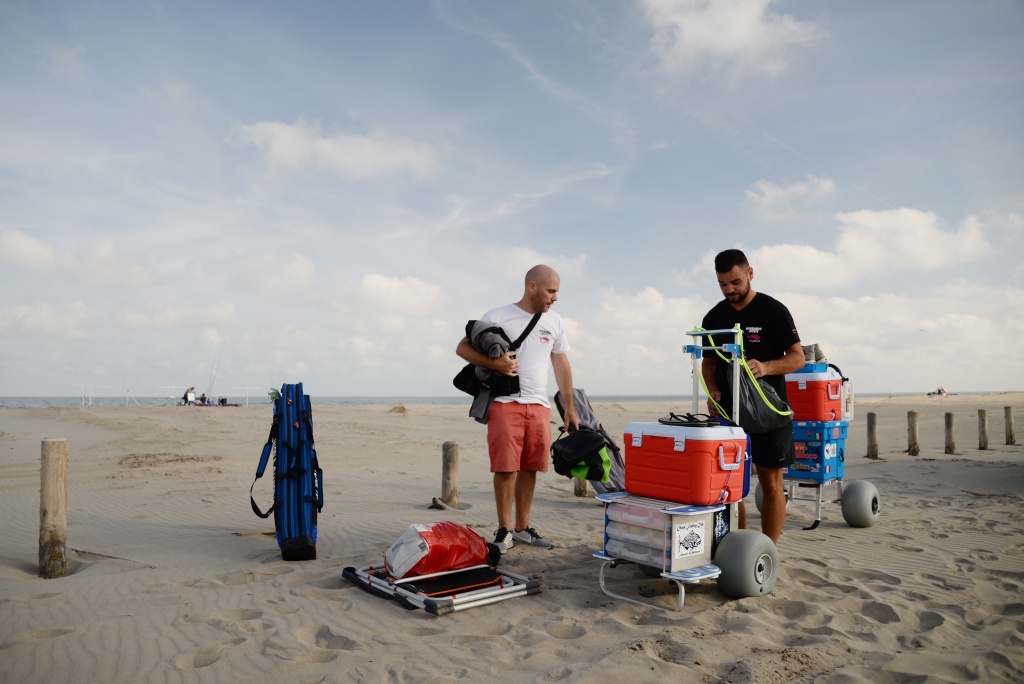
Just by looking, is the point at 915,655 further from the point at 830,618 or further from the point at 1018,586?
the point at 1018,586

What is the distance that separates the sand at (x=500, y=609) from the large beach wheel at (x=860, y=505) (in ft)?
0.52

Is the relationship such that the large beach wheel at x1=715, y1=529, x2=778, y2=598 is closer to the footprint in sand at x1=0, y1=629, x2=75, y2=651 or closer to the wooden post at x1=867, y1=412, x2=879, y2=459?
the footprint in sand at x1=0, y1=629, x2=75, y2=651

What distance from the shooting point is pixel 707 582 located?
4754mm

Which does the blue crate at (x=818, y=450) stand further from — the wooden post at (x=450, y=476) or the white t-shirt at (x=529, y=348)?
the wooden post at (x=450, y=476)

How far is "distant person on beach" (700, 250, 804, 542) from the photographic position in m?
4.91

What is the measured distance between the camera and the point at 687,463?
4.17 m

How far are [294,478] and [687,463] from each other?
354 cm

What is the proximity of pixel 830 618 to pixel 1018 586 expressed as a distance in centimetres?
180

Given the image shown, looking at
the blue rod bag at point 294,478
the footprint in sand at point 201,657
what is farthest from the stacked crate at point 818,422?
the footprint in sand at point 201,657

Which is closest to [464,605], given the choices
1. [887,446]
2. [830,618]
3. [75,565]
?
[830,618]

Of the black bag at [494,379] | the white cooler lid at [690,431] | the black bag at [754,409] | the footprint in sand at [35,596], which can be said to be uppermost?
the black bag at [494,379]

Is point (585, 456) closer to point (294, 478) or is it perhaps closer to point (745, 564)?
point (745, 564)

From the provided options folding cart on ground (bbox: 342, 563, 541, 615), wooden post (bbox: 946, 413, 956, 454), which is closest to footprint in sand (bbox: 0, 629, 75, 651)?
folding cart on ground (bbox: 342, 563, 541, 615)

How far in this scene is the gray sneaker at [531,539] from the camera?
585 centimetres
